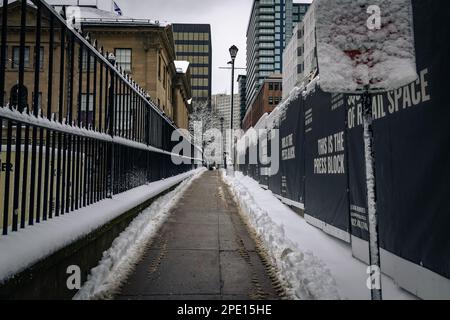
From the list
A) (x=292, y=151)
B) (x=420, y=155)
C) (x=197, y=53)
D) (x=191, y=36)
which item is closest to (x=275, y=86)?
(x=197, y=53)

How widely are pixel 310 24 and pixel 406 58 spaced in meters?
72.3

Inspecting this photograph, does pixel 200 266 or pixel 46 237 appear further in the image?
pixel 200 266

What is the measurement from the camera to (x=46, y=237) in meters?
2.50

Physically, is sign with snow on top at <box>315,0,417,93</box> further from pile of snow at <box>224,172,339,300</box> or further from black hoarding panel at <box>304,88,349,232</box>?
black hoarding panel at <box>304,88,349,232</box>

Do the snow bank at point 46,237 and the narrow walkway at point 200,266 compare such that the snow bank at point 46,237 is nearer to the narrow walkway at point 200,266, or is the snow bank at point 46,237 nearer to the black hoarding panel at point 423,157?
the narrow walkway at point 200,266

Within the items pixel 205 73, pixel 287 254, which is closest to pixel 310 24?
pixel 205 73

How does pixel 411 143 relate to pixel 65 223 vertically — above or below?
above

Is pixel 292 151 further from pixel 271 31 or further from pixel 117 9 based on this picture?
pixel 271 31

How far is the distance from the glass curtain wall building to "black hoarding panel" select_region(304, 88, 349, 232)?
10930cm

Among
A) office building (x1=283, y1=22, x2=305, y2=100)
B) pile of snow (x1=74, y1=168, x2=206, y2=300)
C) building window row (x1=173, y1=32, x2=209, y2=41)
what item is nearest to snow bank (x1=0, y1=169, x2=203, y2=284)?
pile of snow (x1=74, y1=168, x2=206, y2=300)

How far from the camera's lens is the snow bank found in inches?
81.2

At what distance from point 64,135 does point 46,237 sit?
4.32 feet
